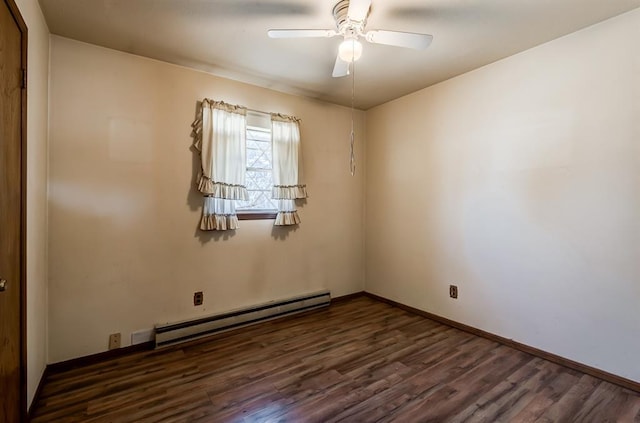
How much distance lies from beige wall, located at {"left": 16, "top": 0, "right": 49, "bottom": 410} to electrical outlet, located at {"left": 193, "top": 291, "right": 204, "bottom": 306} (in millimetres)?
997

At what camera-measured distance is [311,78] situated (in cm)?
289

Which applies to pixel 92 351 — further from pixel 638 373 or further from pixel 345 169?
pixel 638 373

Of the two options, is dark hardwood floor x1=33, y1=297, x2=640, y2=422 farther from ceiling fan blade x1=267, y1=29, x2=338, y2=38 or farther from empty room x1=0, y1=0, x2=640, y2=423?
ceiling fan blade x1=267, y1=29, x2=338, y2=38

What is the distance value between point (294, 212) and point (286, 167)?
490 millimetres

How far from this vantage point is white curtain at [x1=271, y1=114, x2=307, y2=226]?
3062mm

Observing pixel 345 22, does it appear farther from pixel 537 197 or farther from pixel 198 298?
pixel 198 298

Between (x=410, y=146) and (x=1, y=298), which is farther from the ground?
(x=410, y=146)

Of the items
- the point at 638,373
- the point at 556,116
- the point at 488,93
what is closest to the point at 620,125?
the point at 556,116

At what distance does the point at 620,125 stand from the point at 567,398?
180 cm

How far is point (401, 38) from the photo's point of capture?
5.76 ft

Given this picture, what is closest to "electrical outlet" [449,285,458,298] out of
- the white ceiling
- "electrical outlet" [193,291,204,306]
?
the white ceiling

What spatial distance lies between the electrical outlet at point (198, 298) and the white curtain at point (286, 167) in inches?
38.9

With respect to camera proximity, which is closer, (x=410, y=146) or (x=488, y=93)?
(x=488, y=93)

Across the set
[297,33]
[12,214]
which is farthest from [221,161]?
[12,214]
